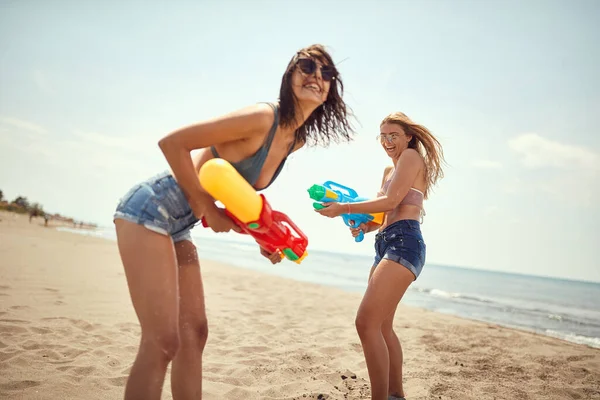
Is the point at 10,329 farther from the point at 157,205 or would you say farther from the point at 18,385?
the point at 157,205

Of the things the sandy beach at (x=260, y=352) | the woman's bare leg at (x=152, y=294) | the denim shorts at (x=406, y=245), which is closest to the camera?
the woman's bare leg at (x=152, y=294)

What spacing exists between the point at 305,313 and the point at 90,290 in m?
4.10

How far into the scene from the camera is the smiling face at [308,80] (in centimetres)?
215

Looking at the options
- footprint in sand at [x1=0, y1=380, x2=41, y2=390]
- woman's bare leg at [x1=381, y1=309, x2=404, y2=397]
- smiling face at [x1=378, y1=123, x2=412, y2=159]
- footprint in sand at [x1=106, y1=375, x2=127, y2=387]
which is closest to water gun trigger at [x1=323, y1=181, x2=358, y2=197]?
smiling face at [x1=378, y1=123, x2=412, y2=159]

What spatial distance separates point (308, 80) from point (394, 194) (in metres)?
1.36

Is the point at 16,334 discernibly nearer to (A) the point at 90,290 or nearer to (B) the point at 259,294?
(A) the point at 90,290

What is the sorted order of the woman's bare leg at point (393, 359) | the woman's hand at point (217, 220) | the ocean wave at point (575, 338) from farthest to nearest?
1. the ocean wave at point (575, 338)
2. the woman's bare leg at point (393, 359)
3. the woman's hand at point (217, 220)

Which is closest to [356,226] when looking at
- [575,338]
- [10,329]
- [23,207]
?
[10,329]

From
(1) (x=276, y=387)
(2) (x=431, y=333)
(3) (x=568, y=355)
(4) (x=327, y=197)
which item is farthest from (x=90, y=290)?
(3) (x=568, y=355)

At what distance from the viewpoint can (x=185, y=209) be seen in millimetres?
2012

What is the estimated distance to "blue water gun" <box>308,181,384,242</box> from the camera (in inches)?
130

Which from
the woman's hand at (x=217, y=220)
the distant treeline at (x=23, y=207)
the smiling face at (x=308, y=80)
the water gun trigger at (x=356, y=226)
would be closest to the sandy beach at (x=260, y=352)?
the water gun trigger at (x=356, y=226)

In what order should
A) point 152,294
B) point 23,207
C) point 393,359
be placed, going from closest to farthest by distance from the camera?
1. point 152,294
2. point 393,359
3. point 23,207

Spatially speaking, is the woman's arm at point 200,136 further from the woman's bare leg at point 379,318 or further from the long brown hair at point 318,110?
the woman's bare leg at point 379,318
